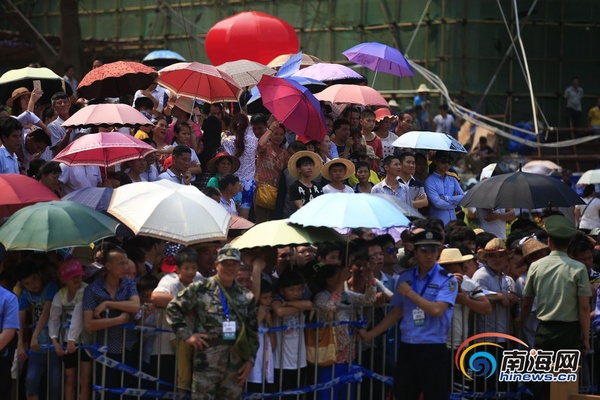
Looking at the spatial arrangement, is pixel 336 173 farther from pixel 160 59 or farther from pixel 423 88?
pixel 423 88

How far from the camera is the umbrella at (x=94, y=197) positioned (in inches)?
420

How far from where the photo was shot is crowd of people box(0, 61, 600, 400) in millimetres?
9023

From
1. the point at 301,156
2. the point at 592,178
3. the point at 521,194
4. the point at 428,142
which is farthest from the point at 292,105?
the point at 592,178

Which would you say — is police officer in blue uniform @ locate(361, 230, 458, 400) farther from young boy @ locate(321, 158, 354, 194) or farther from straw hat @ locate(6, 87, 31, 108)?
straw hat @ locate(6, 87, 31, 108)

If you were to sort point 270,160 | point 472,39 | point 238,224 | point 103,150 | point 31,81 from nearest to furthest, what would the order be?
1. point 238,224
2. point 103,150
3. point 270,160
4. point 31,81
5. point 472,39

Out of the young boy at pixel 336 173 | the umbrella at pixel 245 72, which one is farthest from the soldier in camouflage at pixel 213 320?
the umbrella at pixel 245 72

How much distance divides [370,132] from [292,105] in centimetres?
236

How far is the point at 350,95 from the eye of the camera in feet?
48.0

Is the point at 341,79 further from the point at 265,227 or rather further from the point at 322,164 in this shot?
the point at 265,227

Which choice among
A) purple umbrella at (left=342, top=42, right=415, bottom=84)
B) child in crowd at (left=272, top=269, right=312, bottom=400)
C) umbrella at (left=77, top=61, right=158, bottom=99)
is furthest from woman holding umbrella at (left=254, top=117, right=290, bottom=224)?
child in crowd at (left=272, top=269, right=312, bottom=400)

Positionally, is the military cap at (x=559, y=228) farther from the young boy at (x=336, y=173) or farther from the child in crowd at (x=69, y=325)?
the child in crowd at (x=69, y=325)

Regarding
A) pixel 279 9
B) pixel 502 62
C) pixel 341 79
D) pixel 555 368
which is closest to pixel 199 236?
pixel 555 368

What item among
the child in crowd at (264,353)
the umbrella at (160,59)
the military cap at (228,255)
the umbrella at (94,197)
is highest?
the umbrella at (160,59)

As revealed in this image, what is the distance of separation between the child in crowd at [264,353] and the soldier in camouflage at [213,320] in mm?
494
